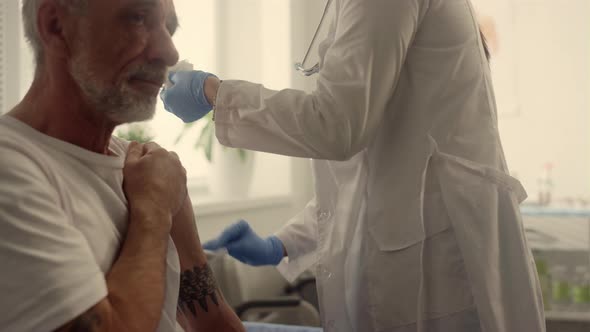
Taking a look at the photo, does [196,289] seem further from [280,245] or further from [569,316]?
[569,316]

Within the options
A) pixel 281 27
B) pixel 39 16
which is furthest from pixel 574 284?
pixel 39 16

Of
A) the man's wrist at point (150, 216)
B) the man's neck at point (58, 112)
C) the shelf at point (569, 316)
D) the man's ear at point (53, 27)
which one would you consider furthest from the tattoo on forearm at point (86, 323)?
the shelf at point (569, 316)

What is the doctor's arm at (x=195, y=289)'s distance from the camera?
1169 mm

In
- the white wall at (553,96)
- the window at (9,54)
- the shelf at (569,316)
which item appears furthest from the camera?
the white wall at (553,96)

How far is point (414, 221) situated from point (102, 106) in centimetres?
69

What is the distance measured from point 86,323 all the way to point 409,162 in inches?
29.3

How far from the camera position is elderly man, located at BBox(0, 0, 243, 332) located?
0.76m

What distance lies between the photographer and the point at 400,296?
1.18m

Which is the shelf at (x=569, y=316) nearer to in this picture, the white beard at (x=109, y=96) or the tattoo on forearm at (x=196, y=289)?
the tattoo on forearm at (x=196, y=289)

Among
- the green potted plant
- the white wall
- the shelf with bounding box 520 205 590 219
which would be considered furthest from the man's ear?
the white wall

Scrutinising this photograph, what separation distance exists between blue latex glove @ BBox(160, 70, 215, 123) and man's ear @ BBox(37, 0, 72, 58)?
0.95ft

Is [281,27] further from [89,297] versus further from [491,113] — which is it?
[89,297]

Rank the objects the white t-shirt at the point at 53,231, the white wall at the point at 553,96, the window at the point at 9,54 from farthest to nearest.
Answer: the white wall at the point at 553,96, the window at the point at 9,54, the white t-shirt at the point at 53,231

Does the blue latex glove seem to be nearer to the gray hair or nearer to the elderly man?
the elderly man
